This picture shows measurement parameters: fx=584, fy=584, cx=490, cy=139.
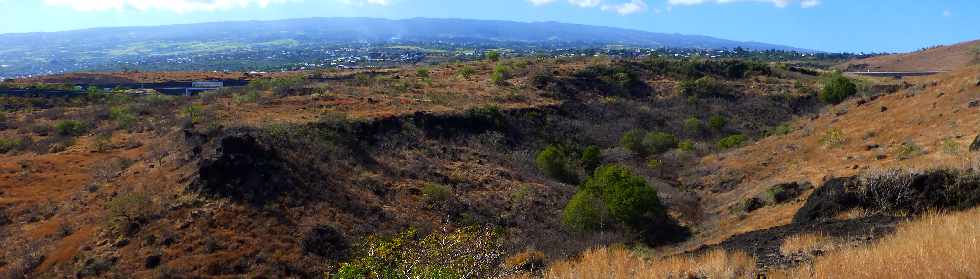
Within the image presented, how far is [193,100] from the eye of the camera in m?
34.1

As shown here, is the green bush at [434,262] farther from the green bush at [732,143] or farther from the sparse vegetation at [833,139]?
the green bush at [732,143]

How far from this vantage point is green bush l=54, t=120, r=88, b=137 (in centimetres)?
2756

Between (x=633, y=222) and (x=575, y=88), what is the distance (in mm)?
27429

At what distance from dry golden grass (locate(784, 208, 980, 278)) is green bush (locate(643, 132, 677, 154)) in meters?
23.9

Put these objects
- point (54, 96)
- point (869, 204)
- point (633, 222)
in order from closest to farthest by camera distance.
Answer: point (869, 204) < point (633, 222) < point (54, 96)

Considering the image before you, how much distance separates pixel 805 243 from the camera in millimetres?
6840

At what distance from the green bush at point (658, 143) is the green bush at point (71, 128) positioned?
27.7 meters

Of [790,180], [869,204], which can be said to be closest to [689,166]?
[790,180]

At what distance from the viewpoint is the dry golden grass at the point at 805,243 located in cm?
666

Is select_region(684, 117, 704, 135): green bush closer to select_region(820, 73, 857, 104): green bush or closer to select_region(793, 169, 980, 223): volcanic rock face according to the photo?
Answer: select_region(820, 73, 857, 104): green bush

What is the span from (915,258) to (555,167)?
20018mm

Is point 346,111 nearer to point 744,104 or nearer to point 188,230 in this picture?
point 188,230

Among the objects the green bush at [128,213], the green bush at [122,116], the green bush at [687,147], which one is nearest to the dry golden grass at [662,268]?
the green bush at [128,213]

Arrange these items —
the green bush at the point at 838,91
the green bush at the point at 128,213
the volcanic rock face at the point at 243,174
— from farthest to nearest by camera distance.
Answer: the green bush at the point at 838,91 → the volcanic rock face at the point at 243,174 → the green bush at the point at 128,213
